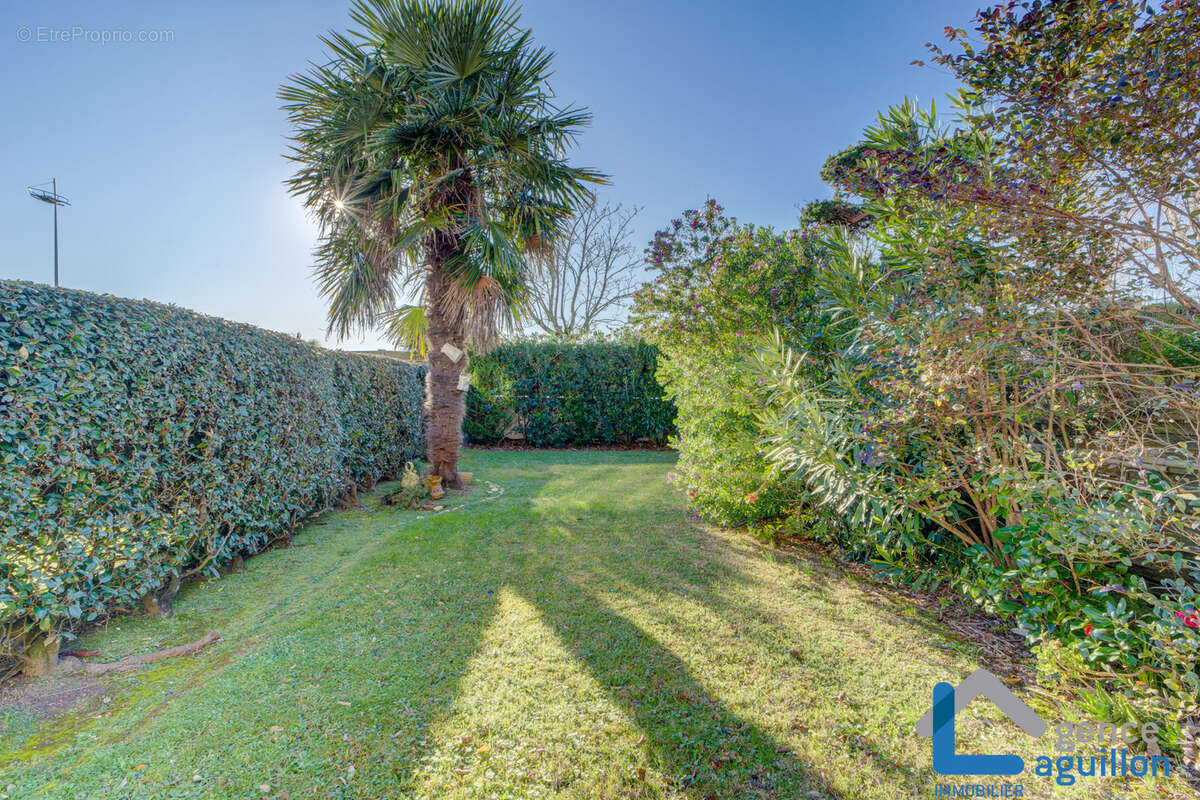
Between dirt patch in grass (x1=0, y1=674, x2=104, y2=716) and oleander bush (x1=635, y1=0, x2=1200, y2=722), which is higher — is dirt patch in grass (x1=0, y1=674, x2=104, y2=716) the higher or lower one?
the lower one

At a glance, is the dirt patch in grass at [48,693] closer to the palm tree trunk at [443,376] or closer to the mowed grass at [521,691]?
the mowed grass at [521,691]

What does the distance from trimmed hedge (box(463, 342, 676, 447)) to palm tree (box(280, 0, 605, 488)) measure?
557 centimetres

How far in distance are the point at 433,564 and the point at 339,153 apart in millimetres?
Result: 5478

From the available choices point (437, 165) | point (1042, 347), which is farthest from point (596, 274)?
point (1042, 347)

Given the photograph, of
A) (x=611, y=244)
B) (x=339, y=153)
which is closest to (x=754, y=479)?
(x=339, y=153)

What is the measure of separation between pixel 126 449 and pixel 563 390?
9728mm

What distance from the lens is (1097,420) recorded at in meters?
2.71

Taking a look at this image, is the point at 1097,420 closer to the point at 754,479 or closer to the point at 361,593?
the point at 754,479

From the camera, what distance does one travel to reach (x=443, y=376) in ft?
22.0

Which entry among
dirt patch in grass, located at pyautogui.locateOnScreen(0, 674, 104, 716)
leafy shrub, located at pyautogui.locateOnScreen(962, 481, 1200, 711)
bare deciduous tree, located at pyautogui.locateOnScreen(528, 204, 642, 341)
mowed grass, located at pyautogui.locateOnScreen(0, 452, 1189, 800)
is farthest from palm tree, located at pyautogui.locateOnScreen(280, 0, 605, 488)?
bare deciduous tree, located at pyautogui.locateOnScreen(528, 204, 642, 341)

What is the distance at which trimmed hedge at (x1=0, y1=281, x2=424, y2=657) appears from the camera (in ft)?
7.60

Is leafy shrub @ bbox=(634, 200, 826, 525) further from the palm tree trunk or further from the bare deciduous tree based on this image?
the bare deciduous tree

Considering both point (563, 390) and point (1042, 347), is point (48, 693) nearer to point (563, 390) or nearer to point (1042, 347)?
point (1042, 347)

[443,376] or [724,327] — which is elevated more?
[724,327]
